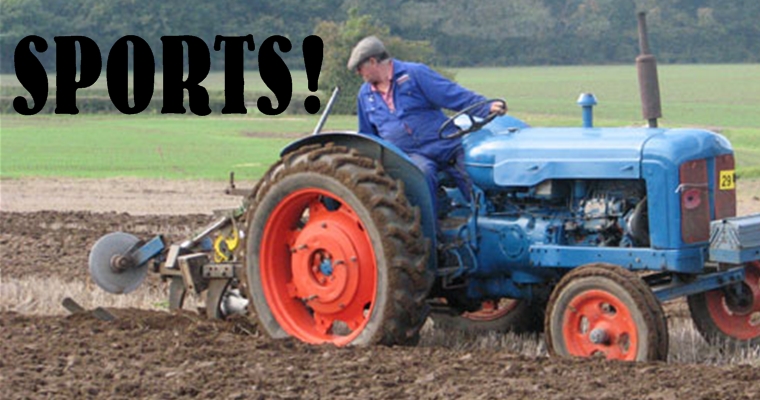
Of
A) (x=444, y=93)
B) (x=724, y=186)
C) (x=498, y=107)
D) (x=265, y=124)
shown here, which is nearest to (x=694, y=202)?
(x=724, y=186)

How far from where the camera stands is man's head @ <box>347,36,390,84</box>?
22.6 feet

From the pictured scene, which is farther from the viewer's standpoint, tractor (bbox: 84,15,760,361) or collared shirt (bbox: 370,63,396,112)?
collared shirt (bbox: 370,63,396,112)

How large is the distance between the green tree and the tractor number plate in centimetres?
2179

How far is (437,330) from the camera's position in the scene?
7594mm

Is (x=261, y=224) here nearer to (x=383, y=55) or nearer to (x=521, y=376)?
(x=383, y=55)

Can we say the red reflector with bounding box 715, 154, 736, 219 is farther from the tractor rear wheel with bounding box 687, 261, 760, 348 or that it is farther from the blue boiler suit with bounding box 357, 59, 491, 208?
the blue boiler suit with bounding box 357, 59, 491, 208

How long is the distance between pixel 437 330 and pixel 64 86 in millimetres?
29688

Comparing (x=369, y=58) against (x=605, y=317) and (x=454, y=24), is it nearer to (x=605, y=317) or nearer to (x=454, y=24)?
(x=605, y=317)

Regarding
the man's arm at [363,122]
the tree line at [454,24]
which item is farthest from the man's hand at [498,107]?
the tree line at [454,24]

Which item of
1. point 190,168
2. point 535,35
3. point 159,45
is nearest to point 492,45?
point 535,35

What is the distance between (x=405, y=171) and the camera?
21.7ft

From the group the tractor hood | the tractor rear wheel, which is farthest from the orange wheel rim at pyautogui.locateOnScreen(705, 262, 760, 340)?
the tractor hood

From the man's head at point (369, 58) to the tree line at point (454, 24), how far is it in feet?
107

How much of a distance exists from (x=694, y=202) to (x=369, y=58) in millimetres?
1613
